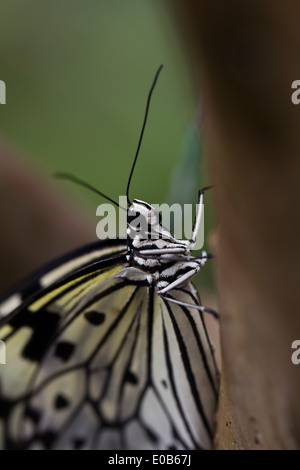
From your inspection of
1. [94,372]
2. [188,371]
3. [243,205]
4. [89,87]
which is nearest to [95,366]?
[94,372]

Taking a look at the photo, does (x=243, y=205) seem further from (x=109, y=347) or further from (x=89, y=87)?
(x=89, y=87)

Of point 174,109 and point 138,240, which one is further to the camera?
point 174,109

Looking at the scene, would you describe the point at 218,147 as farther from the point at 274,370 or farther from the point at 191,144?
the point at 191,144

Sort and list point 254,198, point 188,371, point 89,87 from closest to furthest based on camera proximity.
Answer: point 254,198
point 188,371
point 89,87

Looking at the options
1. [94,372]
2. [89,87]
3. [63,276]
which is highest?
[89,87]

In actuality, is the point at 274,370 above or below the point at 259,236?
below

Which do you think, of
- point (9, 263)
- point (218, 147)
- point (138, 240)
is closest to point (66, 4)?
point (9, 263)

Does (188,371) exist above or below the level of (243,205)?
below
